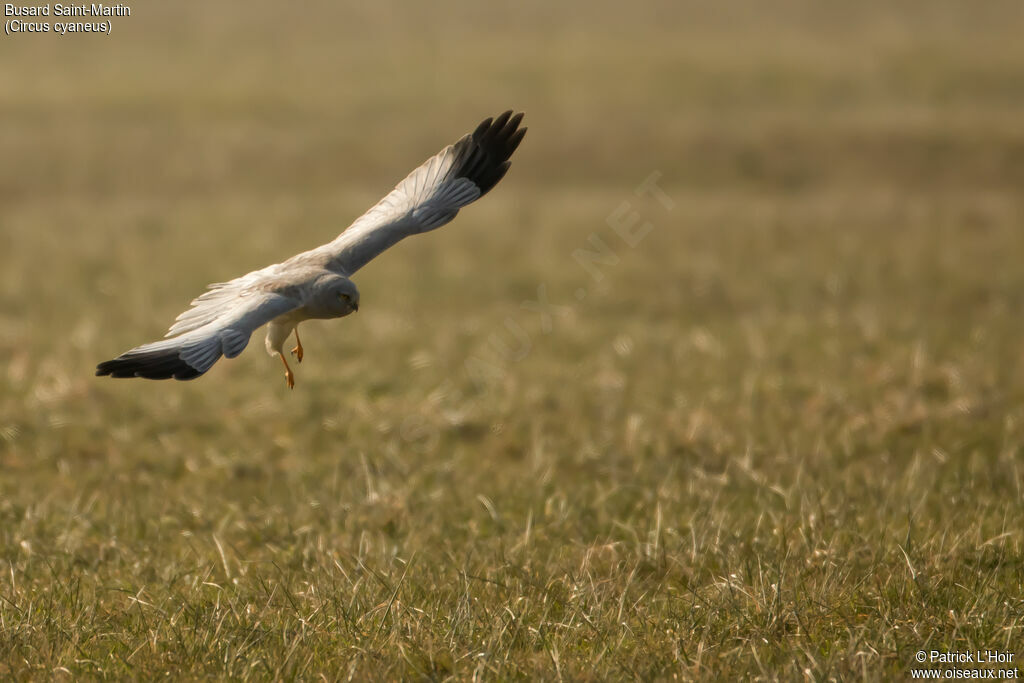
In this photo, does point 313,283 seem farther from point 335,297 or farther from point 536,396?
point 536,396

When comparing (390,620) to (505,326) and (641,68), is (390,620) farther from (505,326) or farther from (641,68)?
(641,68)

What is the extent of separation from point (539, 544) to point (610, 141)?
1832cm

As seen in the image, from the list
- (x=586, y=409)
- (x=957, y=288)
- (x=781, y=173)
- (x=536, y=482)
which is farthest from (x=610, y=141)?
(x=536, y=482)

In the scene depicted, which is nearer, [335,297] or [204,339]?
[204,339]

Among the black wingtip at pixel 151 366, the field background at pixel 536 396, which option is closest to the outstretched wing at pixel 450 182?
the black wingtip at pixel 151 366

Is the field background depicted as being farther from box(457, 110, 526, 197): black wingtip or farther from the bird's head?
box(457, 110, 526, 197): black wingtip

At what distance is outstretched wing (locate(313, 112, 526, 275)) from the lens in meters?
4.24

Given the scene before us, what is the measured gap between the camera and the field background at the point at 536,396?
4.59 metres

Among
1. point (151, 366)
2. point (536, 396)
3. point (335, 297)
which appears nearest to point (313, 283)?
point (335, 297)

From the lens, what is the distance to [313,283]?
3.46 metres

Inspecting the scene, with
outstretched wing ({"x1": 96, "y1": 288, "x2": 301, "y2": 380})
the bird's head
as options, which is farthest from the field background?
the bird's head

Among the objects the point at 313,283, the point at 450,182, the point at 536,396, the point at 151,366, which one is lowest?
the point at 536,396

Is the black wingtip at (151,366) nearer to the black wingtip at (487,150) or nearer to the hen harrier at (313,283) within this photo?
the hen harrier at (313,283)

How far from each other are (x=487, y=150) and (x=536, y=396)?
5001 millimetres
